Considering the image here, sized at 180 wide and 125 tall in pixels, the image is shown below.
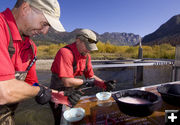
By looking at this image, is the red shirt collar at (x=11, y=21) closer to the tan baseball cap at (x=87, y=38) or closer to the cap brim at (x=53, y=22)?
the cap brim at (x=53, y=22)

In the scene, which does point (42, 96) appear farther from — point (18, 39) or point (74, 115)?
point (18, 39)

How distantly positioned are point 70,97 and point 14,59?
86cm

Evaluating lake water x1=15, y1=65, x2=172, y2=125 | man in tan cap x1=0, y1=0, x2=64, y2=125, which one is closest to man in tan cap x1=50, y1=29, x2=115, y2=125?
man in tan cap x1=0, y1=0, x2=64, y2=125

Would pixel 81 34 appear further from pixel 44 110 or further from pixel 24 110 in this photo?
pixel 24 110

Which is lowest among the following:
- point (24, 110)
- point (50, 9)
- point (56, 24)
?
point (24, 110)

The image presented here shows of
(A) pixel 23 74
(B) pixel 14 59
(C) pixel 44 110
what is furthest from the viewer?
(C) pixel 44 110

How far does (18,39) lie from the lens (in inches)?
53.4

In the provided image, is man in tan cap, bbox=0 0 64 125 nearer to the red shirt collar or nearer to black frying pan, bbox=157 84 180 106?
the red shirt collar

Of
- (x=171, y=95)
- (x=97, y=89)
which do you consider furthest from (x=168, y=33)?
(x=171, y=95)

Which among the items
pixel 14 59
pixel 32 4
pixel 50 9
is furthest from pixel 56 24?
pixel 14 59

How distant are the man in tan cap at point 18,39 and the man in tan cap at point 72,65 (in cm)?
70

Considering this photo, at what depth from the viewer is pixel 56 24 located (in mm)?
1407

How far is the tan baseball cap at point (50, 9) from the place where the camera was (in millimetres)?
1265

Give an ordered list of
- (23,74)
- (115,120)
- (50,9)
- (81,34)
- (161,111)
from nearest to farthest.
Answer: (115,120) < (161,111) < (50,9) < (23,74) < (81,34)
